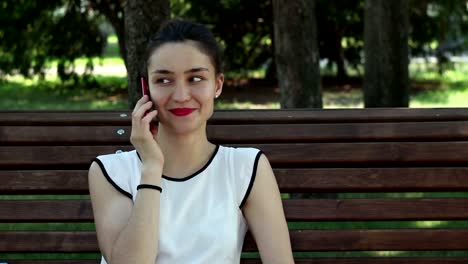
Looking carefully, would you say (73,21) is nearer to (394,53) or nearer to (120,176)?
(394,53)

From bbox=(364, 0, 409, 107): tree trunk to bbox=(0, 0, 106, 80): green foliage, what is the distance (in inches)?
401

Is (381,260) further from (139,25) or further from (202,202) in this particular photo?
(139,25)

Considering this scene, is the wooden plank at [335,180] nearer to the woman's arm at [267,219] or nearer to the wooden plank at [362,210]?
the wooden plank at [362,210]

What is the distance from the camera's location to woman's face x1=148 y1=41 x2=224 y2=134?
3.02 m

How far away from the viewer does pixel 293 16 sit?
6469 mm

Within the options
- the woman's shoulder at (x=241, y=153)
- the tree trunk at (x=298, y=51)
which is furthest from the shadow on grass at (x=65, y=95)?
the woman's shoulder at (x=241, y=153)

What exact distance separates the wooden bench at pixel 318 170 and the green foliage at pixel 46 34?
13.7 m

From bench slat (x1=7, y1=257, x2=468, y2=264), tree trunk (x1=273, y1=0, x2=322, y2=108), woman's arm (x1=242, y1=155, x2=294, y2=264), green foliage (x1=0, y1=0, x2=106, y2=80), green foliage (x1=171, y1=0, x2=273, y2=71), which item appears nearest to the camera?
woman's arm (x1=242, y1=155, x2=294, y2=264)

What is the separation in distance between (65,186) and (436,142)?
1.61 metres

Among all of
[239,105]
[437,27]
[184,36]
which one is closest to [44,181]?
[184,36]

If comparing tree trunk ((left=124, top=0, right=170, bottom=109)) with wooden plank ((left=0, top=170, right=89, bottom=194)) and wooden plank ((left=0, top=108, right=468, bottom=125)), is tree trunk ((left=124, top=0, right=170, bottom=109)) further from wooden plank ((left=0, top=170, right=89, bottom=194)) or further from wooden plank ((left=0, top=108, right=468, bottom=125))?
wooden plank ((left=0, top=170, right=89, bottom=194))

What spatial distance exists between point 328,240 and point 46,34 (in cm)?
1508

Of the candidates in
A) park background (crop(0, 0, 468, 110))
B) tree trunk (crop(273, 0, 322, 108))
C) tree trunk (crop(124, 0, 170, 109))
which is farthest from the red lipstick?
park background (crop(0, 0, 468, 110))

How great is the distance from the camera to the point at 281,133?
373 centimetres
